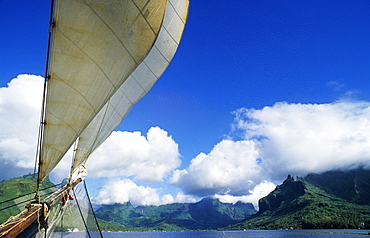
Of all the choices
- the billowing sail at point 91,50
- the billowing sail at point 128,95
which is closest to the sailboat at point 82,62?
the billowing sail at point 91,50

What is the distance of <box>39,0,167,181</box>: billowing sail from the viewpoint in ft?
14.7

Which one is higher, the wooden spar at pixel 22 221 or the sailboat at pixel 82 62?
the sailboat at pixel 82 62

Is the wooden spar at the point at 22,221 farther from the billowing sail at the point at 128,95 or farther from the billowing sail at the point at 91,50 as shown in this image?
the billowing sail at the point at 128,95

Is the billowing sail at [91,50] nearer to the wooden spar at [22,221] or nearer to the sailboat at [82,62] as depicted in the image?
the sailboat at [82,62]

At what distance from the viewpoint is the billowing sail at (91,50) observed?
14.7 feet

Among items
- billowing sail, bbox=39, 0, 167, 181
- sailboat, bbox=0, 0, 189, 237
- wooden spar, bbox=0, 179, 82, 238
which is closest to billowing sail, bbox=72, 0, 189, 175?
sailboat, bbox=0, 0, 189, 237

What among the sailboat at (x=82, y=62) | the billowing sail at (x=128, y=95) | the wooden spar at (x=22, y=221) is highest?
the billowing sail at (x=128, y=95)

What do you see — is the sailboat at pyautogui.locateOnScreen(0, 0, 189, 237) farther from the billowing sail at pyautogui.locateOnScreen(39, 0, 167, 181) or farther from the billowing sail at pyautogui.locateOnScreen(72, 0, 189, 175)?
the billowing sail at pyautogui.locateOnScreen(72, 0, 189, 175)

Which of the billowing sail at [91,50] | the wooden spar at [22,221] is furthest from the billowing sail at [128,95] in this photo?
the wooden spar at [22,221]

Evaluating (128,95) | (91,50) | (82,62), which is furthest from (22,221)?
(128,95)

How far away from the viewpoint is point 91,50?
4.86 meters

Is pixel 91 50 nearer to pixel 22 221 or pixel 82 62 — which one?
pixel 82 62

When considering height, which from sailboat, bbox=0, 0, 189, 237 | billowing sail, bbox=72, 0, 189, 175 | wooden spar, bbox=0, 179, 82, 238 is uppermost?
billowing sail, bbox=72, 0, 189, 175

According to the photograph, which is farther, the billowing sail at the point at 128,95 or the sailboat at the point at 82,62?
the billowing sail at the point at 128,95
